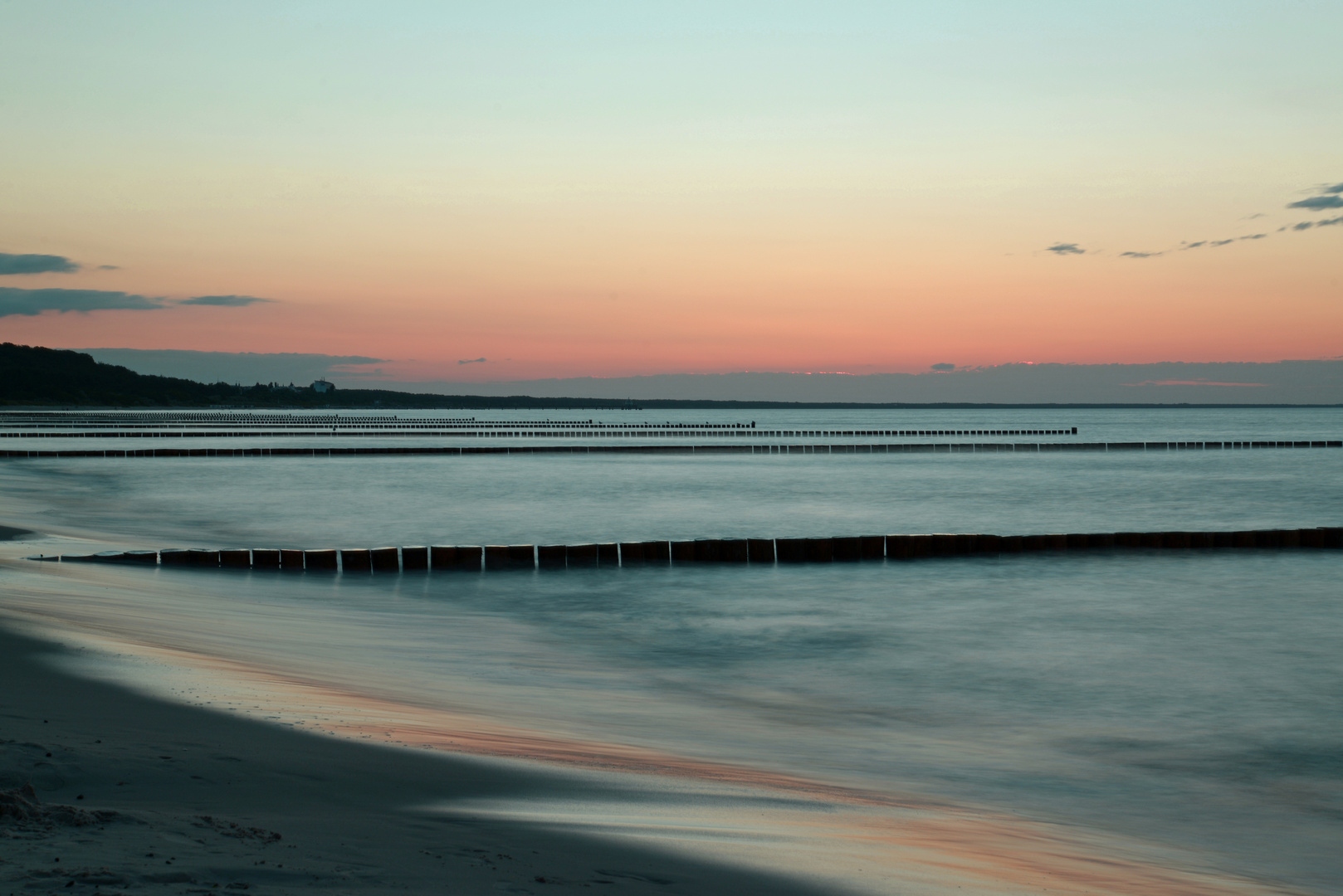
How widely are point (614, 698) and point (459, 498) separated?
90.8ft

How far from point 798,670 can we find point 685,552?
8.68 meters

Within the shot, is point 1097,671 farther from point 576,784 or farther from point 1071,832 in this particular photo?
point 576,784

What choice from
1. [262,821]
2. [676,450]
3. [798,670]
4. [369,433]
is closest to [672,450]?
[676,450]

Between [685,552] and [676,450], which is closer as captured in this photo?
[685,552]

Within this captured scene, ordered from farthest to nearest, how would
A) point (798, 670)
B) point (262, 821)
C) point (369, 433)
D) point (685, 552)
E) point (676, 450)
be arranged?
point (369, 433), point (676, 450), point (685, 552), point (798, 670), point (262, 821)

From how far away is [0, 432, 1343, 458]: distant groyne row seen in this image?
55.8 m

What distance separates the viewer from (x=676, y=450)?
69.8 metres

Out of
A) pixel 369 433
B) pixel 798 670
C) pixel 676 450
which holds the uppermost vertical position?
pixel 369 433

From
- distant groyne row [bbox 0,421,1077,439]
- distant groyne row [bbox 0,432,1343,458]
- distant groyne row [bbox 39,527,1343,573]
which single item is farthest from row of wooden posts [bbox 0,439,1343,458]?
distant groyne row [bbox 39,527,1343,573]

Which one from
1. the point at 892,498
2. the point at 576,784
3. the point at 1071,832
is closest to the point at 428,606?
the point at 576,784

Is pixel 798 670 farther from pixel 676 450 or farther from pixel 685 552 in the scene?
pixel 676 450

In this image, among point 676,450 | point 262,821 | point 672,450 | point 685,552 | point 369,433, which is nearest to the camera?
point 262,821

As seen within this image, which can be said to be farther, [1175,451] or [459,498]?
[1175,451]

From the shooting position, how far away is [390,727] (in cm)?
743
